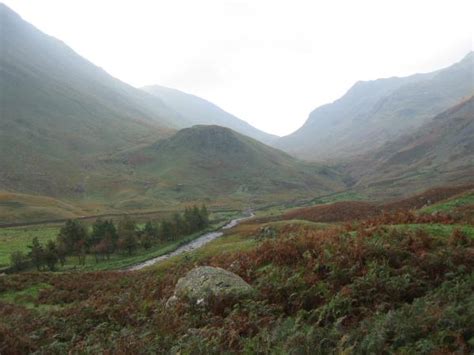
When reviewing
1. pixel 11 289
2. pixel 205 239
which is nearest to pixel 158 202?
pixel 205 239

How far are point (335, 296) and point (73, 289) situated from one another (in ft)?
72.8

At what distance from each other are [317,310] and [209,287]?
5.07 m

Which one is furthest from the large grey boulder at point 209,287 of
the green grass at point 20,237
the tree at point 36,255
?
the green grass at point 20,237

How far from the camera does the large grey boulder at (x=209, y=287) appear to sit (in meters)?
13.7

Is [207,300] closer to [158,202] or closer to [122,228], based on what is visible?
[122,228]

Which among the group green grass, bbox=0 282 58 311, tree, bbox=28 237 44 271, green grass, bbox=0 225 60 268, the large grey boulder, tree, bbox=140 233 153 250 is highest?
the large grey boulder

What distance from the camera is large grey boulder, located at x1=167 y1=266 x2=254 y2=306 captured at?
45.1 feet

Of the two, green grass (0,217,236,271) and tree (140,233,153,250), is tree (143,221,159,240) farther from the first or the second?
green grass (0,217,236,271)

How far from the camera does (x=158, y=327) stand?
11.9 meters

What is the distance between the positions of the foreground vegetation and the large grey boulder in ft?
1.20

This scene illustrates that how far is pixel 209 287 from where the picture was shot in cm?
1461

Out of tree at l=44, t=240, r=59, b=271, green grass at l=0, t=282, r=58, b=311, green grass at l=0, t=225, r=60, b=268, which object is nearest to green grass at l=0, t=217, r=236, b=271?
green grass at l=0, t=225, r=60, b=268

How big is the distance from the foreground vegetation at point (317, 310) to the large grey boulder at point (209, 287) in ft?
1.20

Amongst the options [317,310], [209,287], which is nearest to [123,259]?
[209,287]
